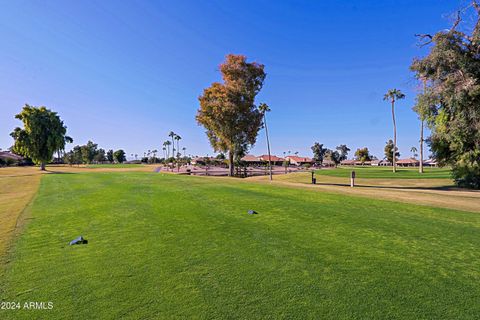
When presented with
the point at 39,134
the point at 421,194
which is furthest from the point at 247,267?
the point at 39,134

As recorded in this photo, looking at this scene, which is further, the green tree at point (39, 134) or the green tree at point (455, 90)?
the green tree at point (39, 134)

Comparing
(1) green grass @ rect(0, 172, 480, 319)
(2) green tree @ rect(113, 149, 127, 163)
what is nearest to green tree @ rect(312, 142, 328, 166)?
(2) green tree @ rect(113, 149, 127, 163)

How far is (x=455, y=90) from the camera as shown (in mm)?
17906

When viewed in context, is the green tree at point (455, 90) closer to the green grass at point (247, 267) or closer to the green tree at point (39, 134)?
the green grass at point (247, 267)

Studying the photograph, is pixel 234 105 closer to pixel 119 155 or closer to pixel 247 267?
pixel 247 267

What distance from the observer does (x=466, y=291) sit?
425 centimetres

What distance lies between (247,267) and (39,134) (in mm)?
61226

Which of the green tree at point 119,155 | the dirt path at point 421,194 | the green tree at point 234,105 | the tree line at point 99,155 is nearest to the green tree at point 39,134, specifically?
the green tree at point 234,105

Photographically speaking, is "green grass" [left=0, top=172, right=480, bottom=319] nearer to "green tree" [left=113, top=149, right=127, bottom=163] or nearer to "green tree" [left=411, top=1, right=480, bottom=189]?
"green tree" [left=411, top=1, right=480, bottom=189]

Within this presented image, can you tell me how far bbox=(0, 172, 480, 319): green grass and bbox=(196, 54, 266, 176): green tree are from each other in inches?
1079

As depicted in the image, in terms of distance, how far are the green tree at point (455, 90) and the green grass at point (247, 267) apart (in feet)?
41.5

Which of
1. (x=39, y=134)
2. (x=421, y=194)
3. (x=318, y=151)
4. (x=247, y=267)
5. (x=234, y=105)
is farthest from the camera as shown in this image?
(x=318, y=151)

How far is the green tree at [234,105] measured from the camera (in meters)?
35.5

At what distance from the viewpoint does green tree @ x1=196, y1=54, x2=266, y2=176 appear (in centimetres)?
3553
